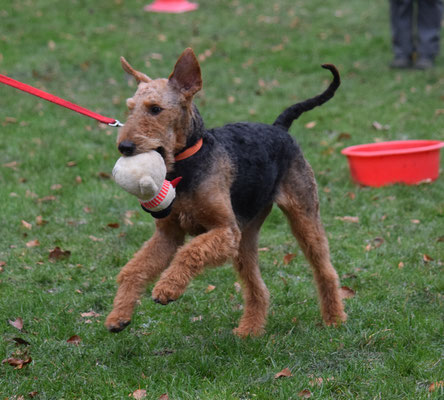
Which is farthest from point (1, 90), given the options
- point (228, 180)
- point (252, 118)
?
point (228, 180)

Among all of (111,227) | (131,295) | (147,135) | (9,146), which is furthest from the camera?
(9,146)

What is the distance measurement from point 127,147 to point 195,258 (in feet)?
2.33

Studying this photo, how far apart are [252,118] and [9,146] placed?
11.7ft

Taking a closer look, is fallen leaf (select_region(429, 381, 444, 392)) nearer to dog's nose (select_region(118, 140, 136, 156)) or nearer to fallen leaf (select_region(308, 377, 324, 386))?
fallen leaf (select_region(308, 377, 324, 386))

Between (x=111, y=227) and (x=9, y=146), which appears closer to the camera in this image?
(x=111, y=227)

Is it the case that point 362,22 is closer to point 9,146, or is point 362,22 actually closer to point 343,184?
point 343,184

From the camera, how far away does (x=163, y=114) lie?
11.3ft

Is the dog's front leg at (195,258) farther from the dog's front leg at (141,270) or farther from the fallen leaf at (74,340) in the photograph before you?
the fallen leaf at (74,340)

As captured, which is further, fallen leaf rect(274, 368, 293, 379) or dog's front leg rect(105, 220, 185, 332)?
fallen leaf rect(274, 368, 293, 379)

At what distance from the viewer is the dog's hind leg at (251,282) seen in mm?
4328

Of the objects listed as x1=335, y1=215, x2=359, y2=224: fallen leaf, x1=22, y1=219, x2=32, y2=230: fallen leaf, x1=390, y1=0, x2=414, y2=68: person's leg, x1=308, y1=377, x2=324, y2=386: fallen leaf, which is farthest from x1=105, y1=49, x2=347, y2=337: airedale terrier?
x1=390, y1=0, x2=414, y2=68: person's leg

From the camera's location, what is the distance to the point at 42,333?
163 inches

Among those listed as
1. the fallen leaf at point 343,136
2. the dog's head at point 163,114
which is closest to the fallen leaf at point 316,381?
the dog's head at point 163,114

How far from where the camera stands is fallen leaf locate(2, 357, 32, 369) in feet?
12.2
